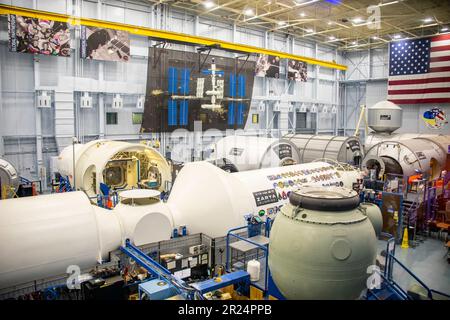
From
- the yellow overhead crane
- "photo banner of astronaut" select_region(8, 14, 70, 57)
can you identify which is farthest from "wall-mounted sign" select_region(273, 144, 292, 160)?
"photo banner of astronaut" select_region(8, 14, 70, 57)

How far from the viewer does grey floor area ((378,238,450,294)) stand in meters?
8.57

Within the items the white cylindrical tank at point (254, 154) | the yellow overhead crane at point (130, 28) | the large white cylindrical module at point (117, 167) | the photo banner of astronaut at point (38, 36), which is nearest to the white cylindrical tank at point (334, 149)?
the white cylindrical tank at point (254, 154)

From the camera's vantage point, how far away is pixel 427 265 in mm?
9727

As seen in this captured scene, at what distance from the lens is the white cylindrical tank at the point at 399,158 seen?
1470cm

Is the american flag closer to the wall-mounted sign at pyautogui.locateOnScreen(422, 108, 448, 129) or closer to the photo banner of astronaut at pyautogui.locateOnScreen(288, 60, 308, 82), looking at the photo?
the wall-mounted sign at pyautogui.locateOnScreen(422, 108, 448, 129)

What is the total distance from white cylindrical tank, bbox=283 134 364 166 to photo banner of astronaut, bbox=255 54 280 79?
6502mm

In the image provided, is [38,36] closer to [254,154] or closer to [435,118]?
[254,154]

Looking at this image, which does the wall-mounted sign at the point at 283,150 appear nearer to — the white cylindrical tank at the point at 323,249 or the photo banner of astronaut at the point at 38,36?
the photo banner of astronaut at the point at 38,36

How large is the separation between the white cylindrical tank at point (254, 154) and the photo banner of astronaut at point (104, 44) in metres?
6.70

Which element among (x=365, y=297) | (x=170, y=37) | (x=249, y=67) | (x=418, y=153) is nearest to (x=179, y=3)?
(x=170, y=37)

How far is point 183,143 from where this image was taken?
2045 centimetres

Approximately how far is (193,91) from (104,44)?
518 cm

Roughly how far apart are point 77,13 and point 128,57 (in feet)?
9.27

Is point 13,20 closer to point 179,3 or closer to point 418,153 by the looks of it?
point 179,3
